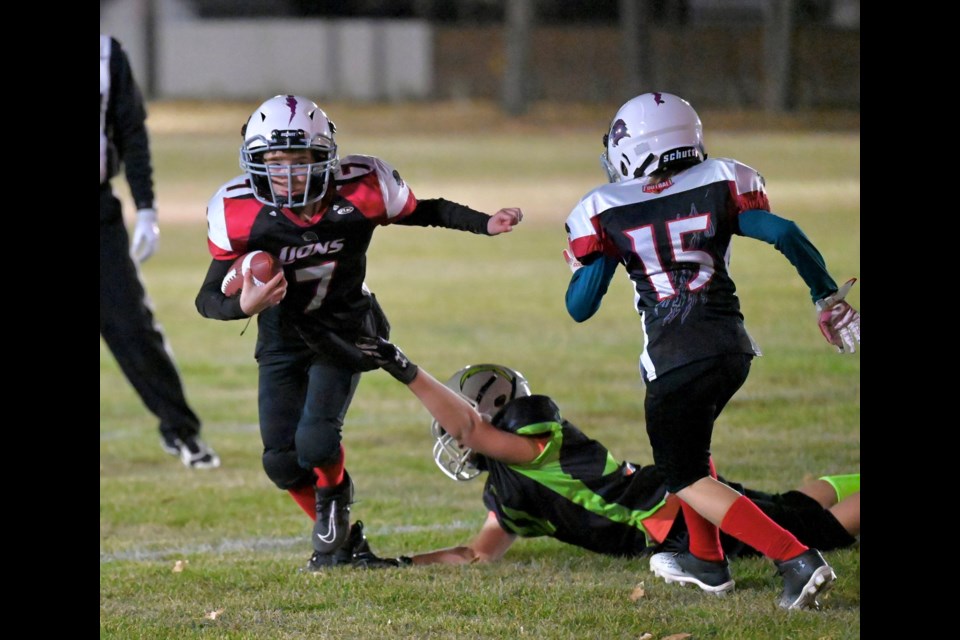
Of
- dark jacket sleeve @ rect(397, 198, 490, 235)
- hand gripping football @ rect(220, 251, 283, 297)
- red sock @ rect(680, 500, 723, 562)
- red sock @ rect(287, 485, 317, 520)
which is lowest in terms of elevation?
red sock @ rect(287, 485, 317, 520)

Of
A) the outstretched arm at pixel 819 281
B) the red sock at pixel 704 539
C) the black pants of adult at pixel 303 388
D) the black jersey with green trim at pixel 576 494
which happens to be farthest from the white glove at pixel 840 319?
the black pants of adult at pixel 303 388

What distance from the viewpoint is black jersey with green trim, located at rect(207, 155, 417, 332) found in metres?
4.36

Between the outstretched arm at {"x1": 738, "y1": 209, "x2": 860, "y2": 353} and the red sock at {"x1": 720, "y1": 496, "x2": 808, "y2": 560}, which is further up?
the outstretched arm at {"x1": 738, "y1": 209, "x2": 860, "y2": 353}

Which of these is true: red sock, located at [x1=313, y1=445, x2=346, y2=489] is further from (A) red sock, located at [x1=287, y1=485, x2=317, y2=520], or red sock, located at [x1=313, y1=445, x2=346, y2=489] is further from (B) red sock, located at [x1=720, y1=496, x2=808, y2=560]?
(B) red sock, located at [x1=720, y1=496, x2=808, y2=560]

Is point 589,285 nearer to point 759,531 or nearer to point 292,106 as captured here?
point 759,531

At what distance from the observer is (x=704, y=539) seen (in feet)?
13.6

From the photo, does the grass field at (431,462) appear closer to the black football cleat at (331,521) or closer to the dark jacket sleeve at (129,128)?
the black football cleat at (331,521)

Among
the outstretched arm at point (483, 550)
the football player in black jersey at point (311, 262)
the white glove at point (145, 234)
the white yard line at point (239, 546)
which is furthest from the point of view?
the white glove at point (145, 234)

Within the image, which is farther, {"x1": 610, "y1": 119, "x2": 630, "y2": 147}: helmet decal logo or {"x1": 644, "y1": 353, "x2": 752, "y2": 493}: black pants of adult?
{"x1": 610, "y1": 119, "x2": 630, "y2": 147}: helmet decal logo

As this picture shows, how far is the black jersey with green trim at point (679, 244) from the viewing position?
396cm

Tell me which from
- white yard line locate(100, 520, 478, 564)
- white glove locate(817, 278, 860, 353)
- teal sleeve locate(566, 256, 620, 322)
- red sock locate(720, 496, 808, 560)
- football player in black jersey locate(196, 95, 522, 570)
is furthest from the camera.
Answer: white yard line locate(100, 520, 478, 564)

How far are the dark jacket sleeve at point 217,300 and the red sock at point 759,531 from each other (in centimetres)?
143

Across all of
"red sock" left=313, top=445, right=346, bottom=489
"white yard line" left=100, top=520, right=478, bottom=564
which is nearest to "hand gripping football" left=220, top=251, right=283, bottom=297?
"red sock" left=313, top=445, right=346, bottom=489
